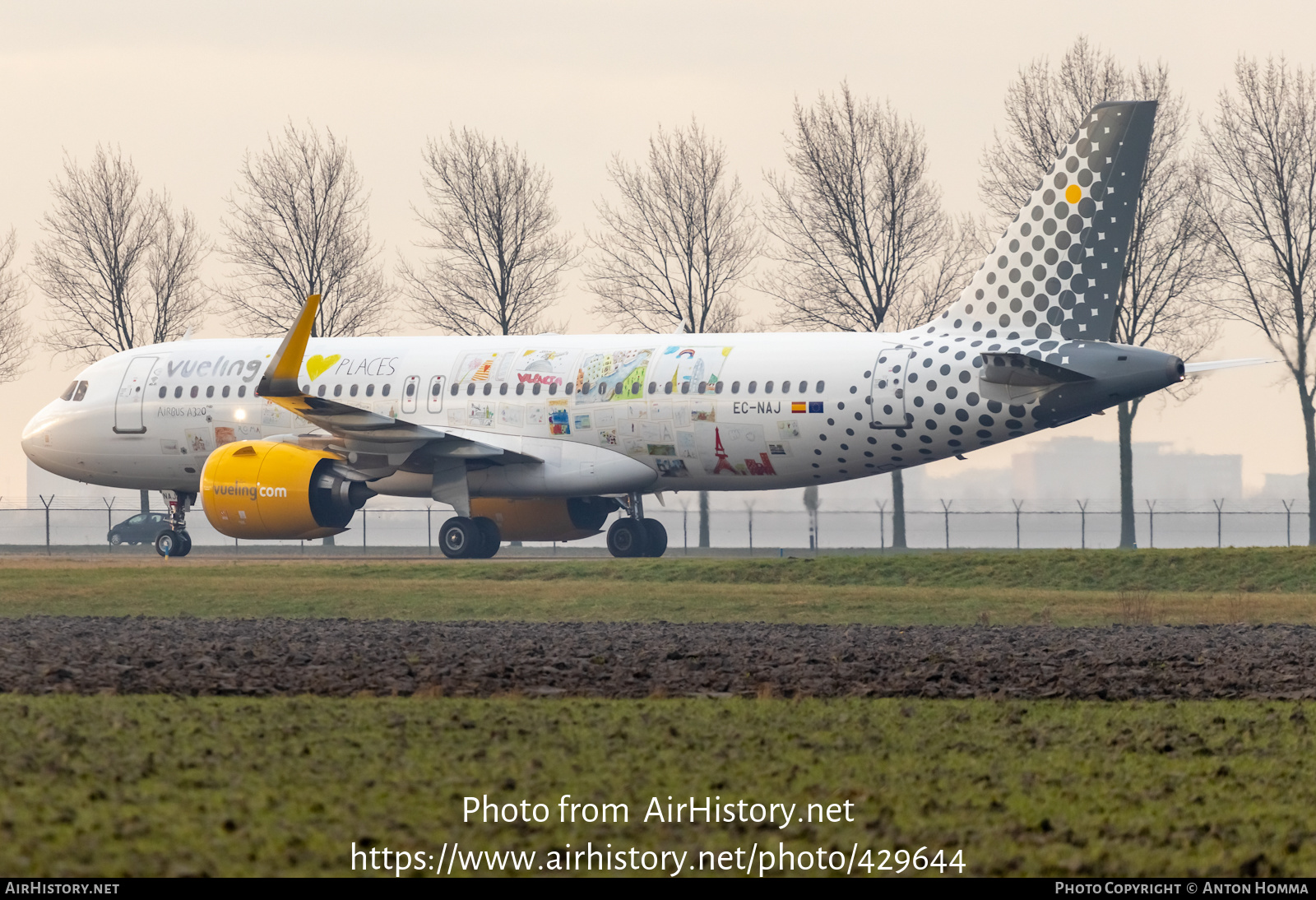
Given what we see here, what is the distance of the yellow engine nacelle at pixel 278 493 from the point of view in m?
29.7

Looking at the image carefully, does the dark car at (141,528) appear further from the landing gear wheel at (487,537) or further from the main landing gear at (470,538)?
the landing gear wheel at (487,537)

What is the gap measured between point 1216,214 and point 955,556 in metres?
22.1

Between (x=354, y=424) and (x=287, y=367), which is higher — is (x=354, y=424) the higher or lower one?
the lower one

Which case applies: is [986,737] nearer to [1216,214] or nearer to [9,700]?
[9,700]

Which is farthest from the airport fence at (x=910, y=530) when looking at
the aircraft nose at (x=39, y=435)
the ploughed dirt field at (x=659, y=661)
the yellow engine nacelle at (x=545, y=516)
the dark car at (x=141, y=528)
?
the ploughed dirt field at (x=659, y=661)

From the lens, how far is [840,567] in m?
26.2

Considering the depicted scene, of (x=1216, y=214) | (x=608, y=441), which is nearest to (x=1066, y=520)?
(x=1216, y=214)

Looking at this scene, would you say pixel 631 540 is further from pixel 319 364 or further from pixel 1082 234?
pixel 1082 234

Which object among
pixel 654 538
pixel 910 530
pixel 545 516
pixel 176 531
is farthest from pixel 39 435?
pixel 910 530

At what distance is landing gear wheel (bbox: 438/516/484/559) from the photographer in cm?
3203

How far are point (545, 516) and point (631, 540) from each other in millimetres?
1740

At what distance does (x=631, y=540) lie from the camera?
108 ft

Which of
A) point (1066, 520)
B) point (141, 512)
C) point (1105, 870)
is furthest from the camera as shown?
point (1066, 520)

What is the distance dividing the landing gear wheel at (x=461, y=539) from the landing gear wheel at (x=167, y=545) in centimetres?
631
